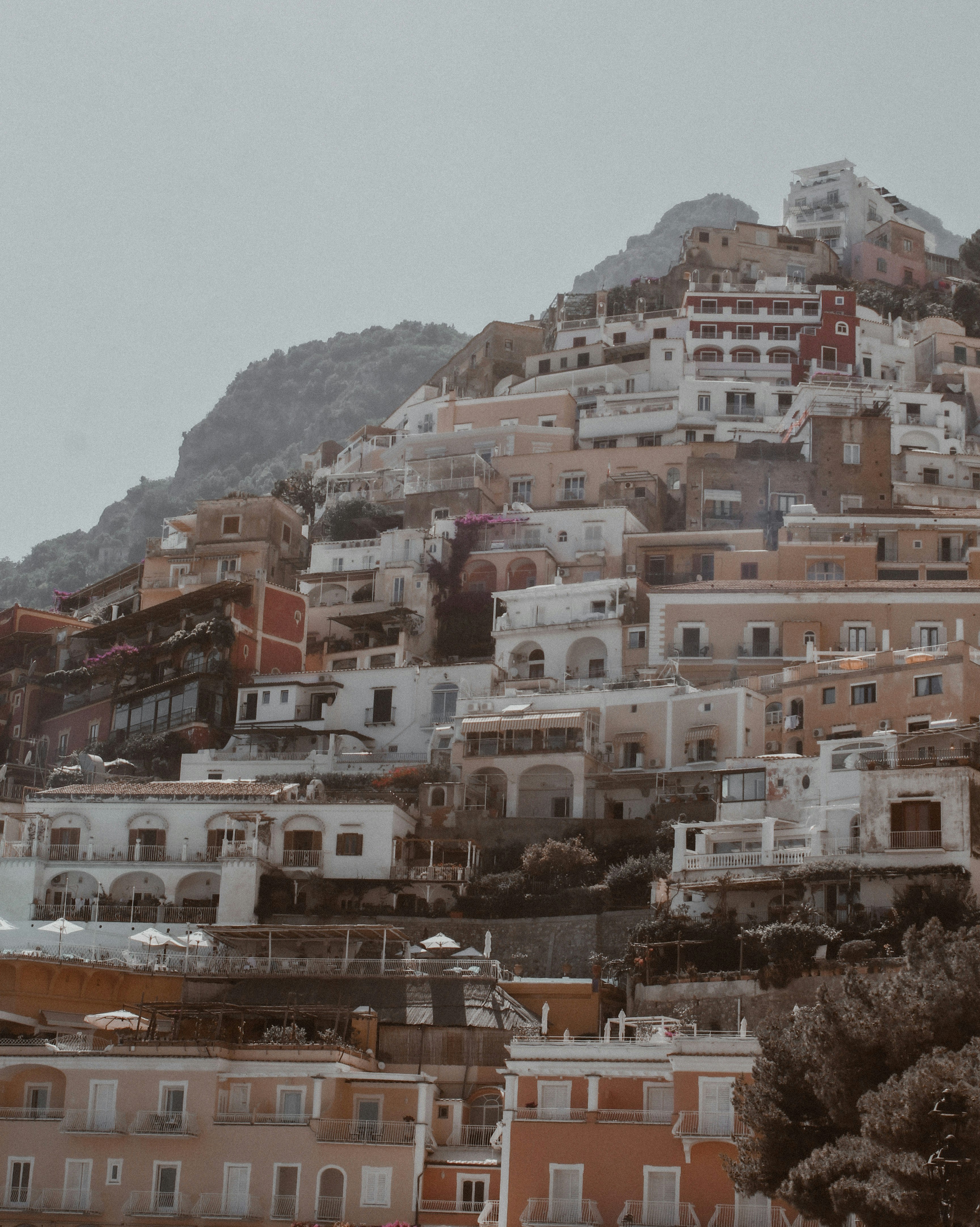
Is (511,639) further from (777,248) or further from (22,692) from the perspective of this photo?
(777,248)

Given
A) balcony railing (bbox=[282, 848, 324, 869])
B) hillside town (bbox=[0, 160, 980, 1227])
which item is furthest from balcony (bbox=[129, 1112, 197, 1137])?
balcony railing (bbox=[282, 848, 324, 869])

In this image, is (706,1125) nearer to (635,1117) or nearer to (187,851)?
(635,1117)

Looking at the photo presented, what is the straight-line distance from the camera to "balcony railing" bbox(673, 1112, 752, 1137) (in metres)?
32.1

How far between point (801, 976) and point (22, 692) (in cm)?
4231

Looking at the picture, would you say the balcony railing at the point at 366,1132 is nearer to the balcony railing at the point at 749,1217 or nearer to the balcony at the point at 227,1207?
the balcony at the point at 227,1207

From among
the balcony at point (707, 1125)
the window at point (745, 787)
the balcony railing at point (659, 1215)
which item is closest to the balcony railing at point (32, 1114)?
the balcony railing at point (659, 1215)

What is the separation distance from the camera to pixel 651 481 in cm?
7438

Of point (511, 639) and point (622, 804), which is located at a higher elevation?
point (511, 639)

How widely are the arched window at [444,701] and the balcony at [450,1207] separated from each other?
2743 centimetres

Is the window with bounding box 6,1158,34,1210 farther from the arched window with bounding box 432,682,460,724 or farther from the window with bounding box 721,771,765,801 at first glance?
the arched window with bounding box 432,682,460,724

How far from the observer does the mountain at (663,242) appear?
7057 inches

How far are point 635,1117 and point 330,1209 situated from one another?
6.47m

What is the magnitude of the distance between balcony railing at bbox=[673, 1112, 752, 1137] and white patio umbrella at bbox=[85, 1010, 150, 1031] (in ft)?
40.5

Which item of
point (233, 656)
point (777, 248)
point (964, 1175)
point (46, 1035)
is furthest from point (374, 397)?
point (964, 1175)
